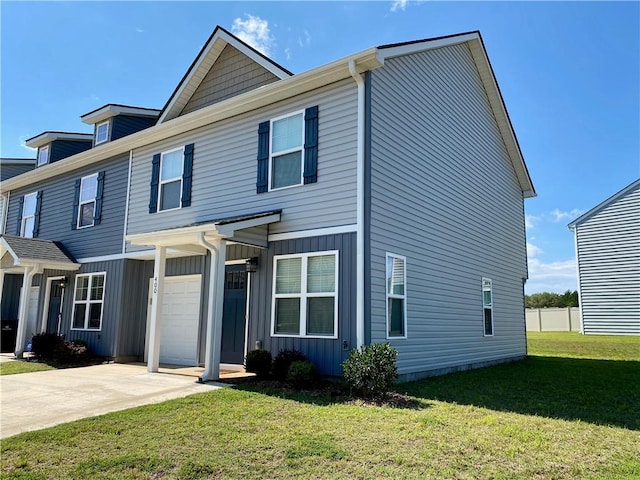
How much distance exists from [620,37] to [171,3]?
13777 mm

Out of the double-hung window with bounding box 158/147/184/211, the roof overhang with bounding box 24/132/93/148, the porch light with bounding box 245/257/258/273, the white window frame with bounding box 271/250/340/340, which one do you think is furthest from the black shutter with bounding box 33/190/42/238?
the white window frame with bounding box 271/250/340/340

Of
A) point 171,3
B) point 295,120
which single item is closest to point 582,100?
point 295,120

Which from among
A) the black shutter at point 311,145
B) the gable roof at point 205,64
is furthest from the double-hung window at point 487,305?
the gable roof at point 205,64

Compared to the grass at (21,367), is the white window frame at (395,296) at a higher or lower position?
higher

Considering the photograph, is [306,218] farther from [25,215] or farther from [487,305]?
[25,215]

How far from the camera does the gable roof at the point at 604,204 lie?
24016 mm

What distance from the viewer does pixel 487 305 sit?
44.7ft

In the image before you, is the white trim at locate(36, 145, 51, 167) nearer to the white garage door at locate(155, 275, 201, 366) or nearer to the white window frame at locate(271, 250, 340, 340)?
the white garage door at locate(155, 275, 201, 366)

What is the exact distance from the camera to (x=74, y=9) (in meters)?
11.2

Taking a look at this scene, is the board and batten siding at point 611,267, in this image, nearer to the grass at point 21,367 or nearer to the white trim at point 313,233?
the white trim at point 313,233

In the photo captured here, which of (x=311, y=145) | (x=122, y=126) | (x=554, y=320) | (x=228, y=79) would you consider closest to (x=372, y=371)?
(x=311, y=145)

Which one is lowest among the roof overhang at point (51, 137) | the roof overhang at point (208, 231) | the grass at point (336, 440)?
the grass at point (336, 440)

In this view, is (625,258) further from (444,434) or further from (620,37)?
(444,434)

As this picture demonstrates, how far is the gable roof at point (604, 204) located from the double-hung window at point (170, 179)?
72.3 ft
